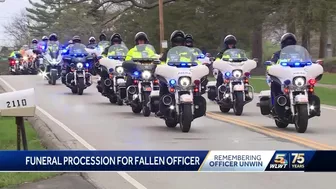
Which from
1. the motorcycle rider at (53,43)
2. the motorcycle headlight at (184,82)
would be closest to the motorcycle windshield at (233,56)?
the motorcycle headlight at (184,82)

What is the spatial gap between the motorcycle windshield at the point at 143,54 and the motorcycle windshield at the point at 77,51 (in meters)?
7.73

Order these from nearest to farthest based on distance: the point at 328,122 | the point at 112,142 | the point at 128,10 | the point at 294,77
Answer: the point at 112,142, the point at 294,77, the point at 328,122, the point at 128,10

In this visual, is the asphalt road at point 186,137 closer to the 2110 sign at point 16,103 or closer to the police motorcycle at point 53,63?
the 2110 sign at point 16,103

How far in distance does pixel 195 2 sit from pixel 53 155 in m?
41.6

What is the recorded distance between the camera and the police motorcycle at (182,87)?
13.4 metres

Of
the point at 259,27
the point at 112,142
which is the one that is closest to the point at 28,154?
the point at 112,142

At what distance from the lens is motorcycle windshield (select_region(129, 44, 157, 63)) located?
1662 cm

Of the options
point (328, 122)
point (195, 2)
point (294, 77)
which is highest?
point (195, 2)

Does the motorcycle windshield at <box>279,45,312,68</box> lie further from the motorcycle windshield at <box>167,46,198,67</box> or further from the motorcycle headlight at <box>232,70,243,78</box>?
the motorcycle headlight at <box>232,70,243,78</box>

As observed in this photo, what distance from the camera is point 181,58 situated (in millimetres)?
13945

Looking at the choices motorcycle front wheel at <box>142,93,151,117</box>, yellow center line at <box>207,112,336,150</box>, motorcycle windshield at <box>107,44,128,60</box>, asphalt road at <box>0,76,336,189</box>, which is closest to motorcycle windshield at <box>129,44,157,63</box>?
motorcycle front wheel at <box>142,93,151,117</box>

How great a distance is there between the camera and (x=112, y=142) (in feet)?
40.3

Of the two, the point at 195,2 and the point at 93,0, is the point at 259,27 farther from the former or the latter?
the point at 93,0

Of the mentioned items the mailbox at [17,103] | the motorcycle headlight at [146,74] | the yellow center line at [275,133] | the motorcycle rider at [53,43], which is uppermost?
the motorcycle rider at [53,43]
